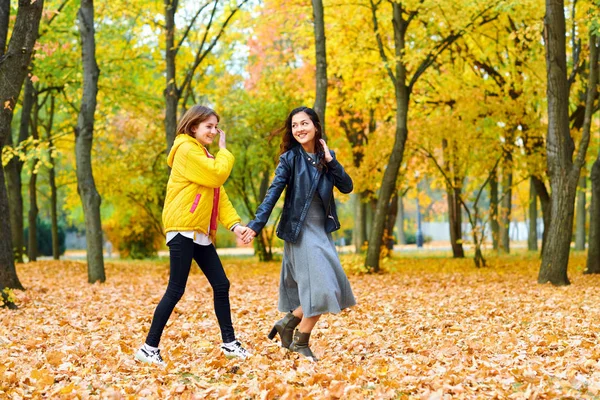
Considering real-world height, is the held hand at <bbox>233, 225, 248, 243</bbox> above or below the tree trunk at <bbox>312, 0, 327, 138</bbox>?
below

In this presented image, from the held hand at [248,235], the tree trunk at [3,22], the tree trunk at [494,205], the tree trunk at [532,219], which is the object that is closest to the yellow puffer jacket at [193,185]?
the held hand at [248,235]

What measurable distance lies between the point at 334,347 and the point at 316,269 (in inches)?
53.7

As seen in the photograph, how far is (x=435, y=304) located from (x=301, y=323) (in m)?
4.71

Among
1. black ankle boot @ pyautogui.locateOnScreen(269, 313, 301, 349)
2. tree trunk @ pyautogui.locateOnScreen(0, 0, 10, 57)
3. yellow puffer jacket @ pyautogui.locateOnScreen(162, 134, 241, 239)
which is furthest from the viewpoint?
tree trunk @ pyautogui.locateOnScreen(0, 0, 10, 57)

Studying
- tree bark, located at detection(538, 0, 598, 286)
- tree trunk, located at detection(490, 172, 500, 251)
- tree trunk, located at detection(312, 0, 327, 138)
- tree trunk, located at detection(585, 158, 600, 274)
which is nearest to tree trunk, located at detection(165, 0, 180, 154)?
tree trunk, located at detection(312, 0, 327, 138)

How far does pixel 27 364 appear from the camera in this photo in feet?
19.0

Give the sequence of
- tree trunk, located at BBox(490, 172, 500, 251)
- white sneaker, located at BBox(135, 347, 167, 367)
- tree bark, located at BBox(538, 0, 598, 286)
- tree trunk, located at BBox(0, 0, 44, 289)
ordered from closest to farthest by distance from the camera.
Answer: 1. white sneaker, located at BBox(135, 347, 167, 367)
2. tree trunk, located at BBox(0, 0, 44, 289)
3. tree bark, located at BBox(538, 0, 598, 286)
4. tree trunk, located at BBox(490, 172, 500, 251)

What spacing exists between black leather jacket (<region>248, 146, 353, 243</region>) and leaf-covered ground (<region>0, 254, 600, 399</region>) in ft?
3.49

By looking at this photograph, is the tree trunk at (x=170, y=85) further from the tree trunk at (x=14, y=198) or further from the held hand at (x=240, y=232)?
the held hand at (x=240, y=232)

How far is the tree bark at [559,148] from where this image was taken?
41.3 feet

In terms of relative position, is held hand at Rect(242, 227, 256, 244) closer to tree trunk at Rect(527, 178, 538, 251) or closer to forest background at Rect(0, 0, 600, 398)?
forest background at Rect(0, 0, 600, 398)

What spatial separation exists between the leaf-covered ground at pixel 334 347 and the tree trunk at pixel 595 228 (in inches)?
139

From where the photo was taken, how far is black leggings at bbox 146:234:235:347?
563 centimetres

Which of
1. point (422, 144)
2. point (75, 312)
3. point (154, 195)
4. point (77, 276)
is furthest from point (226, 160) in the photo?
point (154, 195)
